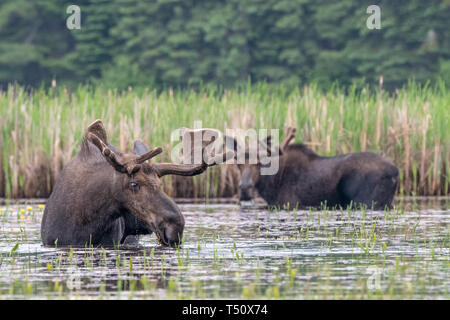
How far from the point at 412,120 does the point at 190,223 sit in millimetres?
6057

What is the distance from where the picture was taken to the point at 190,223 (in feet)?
42.3

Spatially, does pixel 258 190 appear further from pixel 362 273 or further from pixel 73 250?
pixel 362 273

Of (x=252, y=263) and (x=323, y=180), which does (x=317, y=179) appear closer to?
(x=323, y=180)

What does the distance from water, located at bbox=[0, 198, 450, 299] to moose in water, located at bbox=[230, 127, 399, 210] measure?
1.92 metres

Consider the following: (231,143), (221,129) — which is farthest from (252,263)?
(221,129)

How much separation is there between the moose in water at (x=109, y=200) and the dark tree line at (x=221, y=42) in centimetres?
3055

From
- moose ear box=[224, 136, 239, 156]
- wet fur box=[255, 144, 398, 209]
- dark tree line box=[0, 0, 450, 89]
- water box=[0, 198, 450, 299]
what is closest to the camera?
water box=[0, 198, 450, 299]

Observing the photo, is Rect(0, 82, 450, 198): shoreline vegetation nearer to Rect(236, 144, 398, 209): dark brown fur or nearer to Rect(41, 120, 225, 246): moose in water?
Rect(236, 144, 398, 209): dark brown fur

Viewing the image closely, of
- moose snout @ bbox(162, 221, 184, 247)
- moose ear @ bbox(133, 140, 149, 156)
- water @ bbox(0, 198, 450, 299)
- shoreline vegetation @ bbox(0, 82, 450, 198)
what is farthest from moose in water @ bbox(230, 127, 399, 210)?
moose snout @ bbox(162, 221, 184, 247)

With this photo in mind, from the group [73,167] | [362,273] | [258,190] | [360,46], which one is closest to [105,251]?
[73,167]

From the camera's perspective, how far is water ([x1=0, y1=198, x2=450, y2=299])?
7.70 meters

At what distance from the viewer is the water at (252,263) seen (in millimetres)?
7703

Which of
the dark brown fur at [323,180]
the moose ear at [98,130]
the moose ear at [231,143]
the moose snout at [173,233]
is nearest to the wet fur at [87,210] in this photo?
the moose ear at [98,130]

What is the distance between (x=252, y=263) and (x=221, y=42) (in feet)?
121
